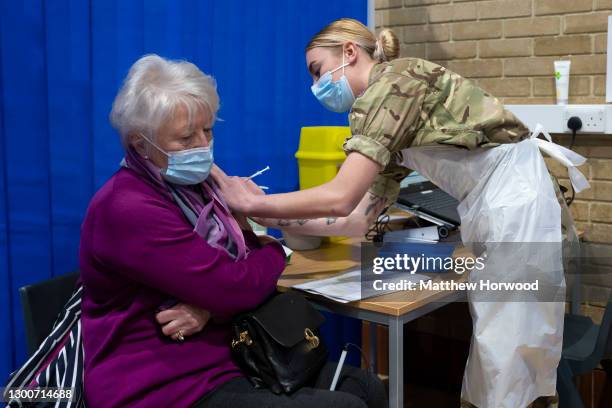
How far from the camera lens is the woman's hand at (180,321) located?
1.60 meters

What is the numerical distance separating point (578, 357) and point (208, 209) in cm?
128

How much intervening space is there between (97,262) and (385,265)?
2.99ft

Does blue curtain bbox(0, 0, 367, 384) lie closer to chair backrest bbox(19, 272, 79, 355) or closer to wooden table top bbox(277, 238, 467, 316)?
chair backrest bbox(19, 272, 79, 355)

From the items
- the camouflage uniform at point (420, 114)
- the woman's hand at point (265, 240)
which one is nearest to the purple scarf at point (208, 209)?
the woman's hand at point (265, 240)

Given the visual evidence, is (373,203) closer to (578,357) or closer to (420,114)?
(420,114)

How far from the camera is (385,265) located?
2131 millimetres

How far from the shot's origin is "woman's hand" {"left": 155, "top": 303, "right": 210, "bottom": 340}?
1599mm

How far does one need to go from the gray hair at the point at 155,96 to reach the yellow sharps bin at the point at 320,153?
0.94 meters

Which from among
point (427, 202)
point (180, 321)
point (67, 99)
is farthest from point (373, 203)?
point (67, 99)

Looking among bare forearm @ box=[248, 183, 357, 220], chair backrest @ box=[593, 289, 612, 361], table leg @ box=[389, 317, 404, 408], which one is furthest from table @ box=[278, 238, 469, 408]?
chair backrest @ box=[593, 289, 612, 361]

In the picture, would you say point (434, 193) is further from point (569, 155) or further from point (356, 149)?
point (356, 149)

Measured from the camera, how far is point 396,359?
1.79 metres

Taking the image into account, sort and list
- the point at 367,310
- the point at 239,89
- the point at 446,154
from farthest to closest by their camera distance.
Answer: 1. the point at 239,89
2. the point at 446,154
3. the point at 367,310

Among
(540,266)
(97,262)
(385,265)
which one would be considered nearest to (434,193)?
(385,265)
